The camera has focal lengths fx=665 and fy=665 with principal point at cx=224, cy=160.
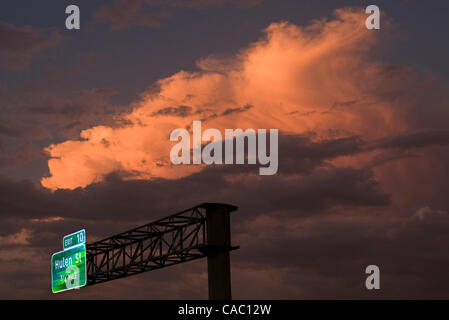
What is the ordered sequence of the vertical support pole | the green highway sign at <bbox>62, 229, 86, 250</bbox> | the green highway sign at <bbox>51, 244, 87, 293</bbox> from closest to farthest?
the vertical support pole < the green highway sign at <bbox>62, 229, 86, 250</bbox> < the green highway sign at <bbox>51, 244, 87, 293</bbox>

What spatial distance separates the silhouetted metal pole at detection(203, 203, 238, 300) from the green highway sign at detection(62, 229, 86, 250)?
1057cm

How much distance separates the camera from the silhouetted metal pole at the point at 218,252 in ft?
126

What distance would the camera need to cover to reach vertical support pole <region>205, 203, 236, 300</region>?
3844cm

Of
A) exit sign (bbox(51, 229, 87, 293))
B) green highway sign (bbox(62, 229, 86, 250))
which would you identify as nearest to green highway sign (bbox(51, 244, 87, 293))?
exit sign (bbox(51, 229, 87, 293))

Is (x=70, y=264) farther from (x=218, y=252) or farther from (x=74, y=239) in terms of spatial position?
(x=218, y=252)

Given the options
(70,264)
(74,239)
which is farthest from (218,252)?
(70,264)

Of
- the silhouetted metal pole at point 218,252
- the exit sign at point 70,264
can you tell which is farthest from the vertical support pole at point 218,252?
the exit sign at point 70,264

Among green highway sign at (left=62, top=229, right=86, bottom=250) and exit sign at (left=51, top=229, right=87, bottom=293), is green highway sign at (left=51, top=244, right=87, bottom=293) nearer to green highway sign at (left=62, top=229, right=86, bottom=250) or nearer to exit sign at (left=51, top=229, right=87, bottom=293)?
exit sign at (left=51, top=229, right=87, bottom=293)

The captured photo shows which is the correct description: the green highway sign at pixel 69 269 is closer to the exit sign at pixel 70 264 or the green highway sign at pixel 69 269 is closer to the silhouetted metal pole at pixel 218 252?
the exit sign at pixel 70 264
